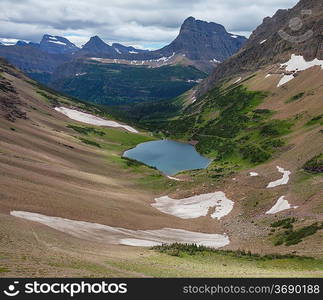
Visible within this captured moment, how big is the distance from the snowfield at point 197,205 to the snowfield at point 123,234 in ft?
45.6

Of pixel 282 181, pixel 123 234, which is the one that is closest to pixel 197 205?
pixel 282 181

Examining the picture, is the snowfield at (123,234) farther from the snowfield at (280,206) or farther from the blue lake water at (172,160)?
the blue lake water at (172,160)

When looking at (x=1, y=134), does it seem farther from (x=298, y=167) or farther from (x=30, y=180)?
(x=298, y=167)

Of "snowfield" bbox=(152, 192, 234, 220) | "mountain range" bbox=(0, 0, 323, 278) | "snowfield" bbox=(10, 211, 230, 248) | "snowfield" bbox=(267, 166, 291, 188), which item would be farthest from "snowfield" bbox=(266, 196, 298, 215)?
"snowfield" bbox=(10, 211, 230, 248)

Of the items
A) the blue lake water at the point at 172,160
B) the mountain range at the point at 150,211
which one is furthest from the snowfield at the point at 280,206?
the blue lake water at the point at 172,160

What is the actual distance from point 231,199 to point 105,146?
353ft

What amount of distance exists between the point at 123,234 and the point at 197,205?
118 ft

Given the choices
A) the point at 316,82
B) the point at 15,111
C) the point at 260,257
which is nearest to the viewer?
the point at 260,257

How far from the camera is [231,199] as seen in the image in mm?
93250

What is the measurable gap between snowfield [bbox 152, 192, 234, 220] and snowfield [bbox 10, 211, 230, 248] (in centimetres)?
1390

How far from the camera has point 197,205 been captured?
308 ft

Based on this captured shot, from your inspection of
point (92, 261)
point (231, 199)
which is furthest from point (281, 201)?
point (92, 261)

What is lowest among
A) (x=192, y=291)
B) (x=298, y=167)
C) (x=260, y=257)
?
(x=192, y=291)

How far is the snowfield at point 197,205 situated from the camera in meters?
86.9
